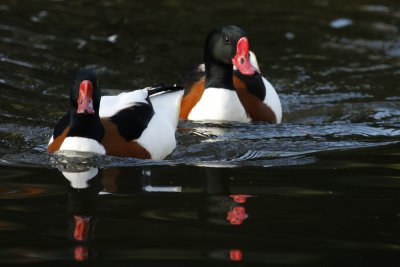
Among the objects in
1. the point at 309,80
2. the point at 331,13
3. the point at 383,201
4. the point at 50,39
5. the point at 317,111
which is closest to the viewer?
the point at 383,201

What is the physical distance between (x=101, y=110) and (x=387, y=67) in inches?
194

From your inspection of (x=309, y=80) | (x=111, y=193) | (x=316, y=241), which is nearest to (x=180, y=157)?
(x=111, y=193)

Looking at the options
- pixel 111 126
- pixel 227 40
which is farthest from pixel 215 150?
pixel 227 40

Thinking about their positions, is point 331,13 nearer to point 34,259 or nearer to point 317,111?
point 317,111

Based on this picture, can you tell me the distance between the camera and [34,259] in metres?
5.34

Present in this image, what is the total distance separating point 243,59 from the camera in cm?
968

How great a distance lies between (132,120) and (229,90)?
1.98m

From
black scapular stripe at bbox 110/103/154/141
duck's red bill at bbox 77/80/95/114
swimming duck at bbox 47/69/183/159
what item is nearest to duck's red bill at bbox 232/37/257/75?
Result: swimming duck at bbox 47/69/183/159

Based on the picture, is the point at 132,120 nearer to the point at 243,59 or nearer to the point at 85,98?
the point at 85,98

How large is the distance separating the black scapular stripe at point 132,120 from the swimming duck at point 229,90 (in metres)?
1.55

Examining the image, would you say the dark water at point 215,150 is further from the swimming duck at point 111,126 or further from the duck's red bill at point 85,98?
the duck's red bill at point 85,98

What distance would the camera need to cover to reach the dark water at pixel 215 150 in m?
5.63

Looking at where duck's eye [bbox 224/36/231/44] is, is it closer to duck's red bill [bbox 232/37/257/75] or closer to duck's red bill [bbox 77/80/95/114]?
duck's red bill [bbox 232/37/257/75]

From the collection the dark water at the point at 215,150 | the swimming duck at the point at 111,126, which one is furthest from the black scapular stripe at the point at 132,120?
the dark water at the point at 215,150
